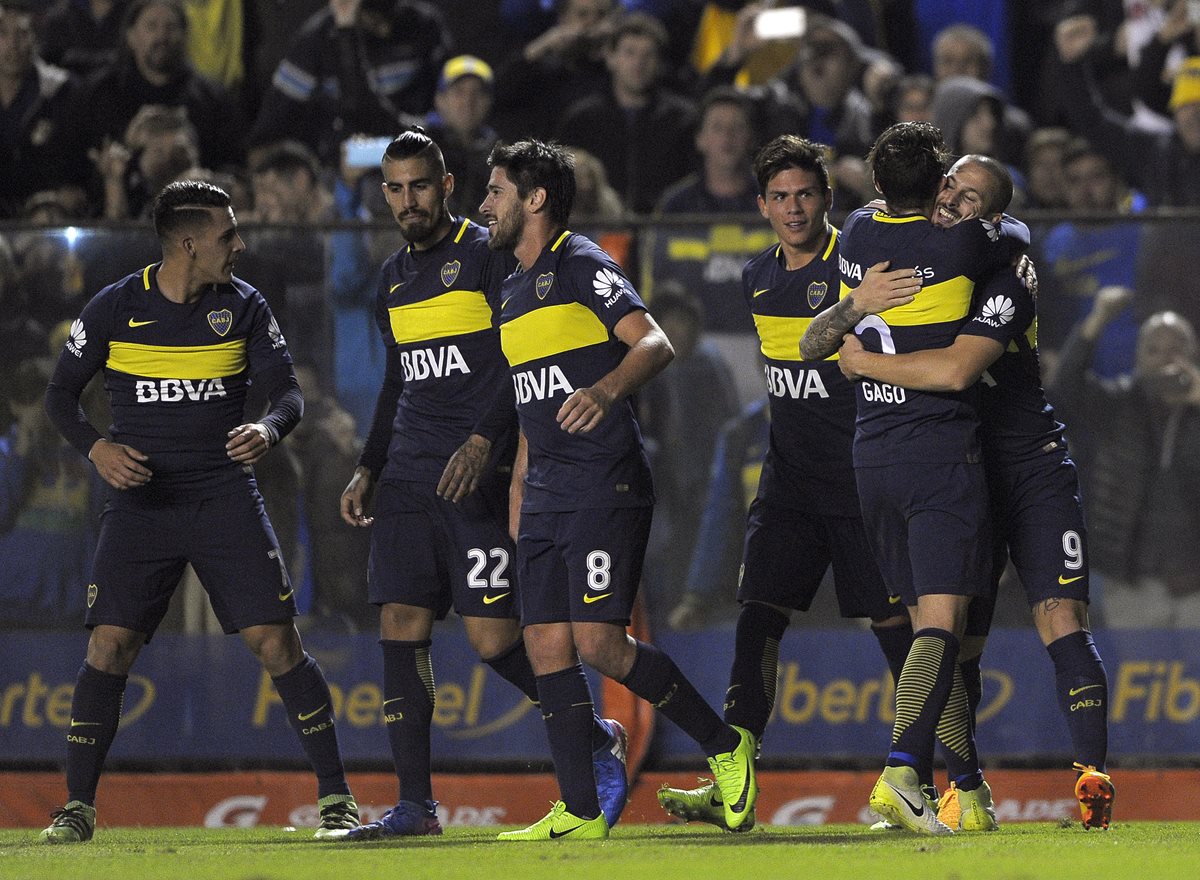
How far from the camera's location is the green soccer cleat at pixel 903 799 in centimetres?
491

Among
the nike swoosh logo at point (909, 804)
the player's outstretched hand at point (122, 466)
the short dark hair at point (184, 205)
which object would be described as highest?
the short dark hair at point (184, 205)

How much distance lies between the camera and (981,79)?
992 centimetres

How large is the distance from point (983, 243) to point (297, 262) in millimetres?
3528

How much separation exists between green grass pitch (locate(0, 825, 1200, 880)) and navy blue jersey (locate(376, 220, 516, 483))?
4.33 ft

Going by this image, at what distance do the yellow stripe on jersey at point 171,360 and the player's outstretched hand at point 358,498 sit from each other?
1.93 feet

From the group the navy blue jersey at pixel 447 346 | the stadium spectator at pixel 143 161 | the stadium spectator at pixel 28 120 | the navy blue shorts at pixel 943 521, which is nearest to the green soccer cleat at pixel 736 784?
the navy blue shorts at pixel 943 521

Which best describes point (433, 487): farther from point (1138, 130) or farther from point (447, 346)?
point (1138, 130)

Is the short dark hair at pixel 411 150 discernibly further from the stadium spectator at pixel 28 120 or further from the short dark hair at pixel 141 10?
the short dark hair at pixel 141 10

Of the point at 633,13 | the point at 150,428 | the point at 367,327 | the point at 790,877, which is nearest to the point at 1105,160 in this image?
the point at 633,13

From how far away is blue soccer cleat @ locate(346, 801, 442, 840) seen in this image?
5.78m

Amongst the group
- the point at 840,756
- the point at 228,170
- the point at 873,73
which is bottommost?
the point at 840,756

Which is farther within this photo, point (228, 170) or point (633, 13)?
point (633, 13)

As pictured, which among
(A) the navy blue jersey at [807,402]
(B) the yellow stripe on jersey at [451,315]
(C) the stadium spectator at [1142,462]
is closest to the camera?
(A) the navy blue jersey at [807,402]

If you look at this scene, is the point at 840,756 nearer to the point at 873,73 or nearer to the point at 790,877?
the point at 790,877
